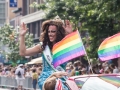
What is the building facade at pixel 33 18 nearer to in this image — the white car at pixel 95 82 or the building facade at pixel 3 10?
the building facade at pixel 3 10

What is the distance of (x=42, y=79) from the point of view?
6605 millimetres

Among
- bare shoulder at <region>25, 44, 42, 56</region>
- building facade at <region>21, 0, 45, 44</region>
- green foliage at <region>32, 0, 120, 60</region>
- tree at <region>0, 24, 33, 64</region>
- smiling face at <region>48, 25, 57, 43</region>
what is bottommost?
bare shoulder at <region>25, 44, 42, 56</region>

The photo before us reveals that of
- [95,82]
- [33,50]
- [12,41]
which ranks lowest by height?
[95,82]

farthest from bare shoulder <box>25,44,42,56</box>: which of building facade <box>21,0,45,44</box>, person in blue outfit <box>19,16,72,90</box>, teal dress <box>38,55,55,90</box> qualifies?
building facade <box>21,0,45,44</box>

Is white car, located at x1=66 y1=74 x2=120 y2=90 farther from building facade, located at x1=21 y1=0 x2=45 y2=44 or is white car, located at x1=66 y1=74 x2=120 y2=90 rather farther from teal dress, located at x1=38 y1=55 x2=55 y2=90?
building facade, located at x1=21 y1=0 x2=45 y2=44

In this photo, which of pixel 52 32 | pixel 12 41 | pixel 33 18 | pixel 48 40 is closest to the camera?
pixel 52 32

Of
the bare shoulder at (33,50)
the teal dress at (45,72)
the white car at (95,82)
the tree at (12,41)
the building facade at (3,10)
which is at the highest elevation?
the building facade at (3,10)

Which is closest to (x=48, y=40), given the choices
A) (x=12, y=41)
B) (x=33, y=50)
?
(x=33, y=50)

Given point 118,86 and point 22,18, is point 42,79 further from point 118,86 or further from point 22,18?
point 22,18

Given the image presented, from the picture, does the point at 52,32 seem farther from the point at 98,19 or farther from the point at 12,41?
the point at 12,41

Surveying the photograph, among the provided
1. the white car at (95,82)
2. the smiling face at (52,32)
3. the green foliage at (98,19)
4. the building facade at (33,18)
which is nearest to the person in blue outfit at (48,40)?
the smiling face at (52,32)

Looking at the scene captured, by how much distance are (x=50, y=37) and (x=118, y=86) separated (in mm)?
1964

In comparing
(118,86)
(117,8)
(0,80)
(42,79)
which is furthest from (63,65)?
(0,80)

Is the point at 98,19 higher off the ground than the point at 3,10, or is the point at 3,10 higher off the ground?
the point at 3,10
